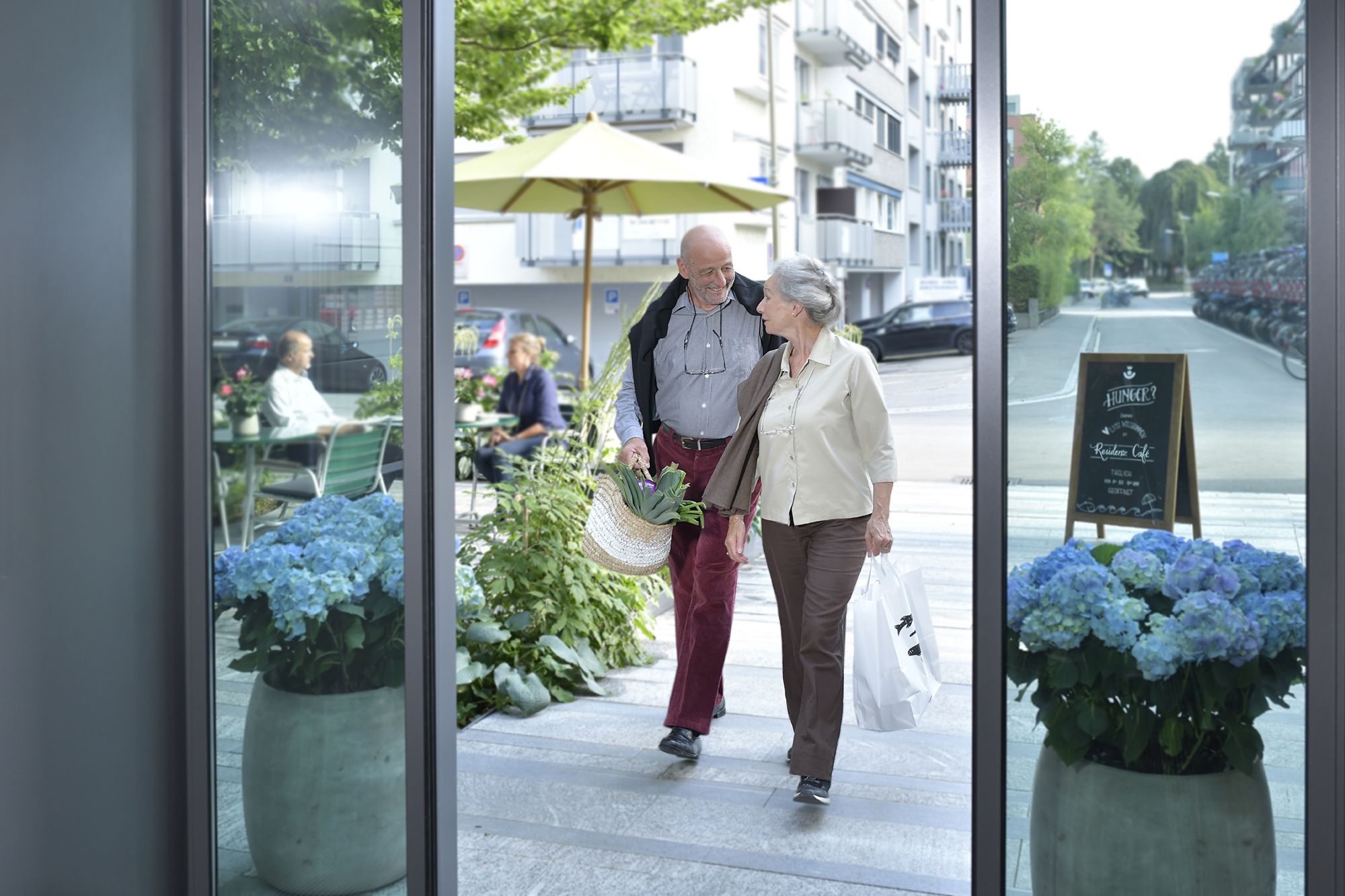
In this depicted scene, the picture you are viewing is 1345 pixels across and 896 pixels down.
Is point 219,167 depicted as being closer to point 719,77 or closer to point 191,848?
point 191,848

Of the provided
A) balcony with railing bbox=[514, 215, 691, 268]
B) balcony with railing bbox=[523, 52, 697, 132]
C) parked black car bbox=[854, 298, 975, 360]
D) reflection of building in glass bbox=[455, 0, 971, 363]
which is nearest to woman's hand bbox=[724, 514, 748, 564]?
reflection of building in glass bbox=[455, 0, 971, 363]

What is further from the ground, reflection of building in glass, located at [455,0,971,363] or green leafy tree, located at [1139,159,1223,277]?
reflection of building in glass, located at [455,0,971,363]

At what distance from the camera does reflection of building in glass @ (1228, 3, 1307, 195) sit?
204 cm

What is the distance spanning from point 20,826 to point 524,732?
2.11 meters

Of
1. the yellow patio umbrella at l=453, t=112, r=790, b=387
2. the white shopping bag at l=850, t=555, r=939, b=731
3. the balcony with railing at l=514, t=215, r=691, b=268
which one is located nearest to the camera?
the white shopping bag at l=850, t=555, r=939, b=731

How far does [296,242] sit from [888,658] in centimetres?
192

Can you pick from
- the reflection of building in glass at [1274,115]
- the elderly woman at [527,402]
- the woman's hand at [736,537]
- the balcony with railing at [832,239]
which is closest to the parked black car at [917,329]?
the balcony with railing at [832,239]

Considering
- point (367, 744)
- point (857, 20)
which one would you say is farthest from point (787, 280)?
point (857, 20)

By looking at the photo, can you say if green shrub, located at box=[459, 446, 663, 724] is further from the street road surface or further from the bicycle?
the bicycle

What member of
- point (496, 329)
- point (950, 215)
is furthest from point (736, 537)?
point (950, 215)

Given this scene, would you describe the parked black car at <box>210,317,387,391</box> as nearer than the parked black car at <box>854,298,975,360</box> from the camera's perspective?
Yes

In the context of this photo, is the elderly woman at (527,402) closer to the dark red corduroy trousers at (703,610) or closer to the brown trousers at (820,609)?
the dark red corduroy trousers at (703,610)

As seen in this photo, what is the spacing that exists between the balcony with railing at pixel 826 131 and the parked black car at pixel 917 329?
340 inches

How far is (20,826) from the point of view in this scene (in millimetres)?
2689
